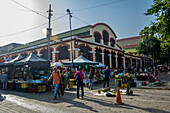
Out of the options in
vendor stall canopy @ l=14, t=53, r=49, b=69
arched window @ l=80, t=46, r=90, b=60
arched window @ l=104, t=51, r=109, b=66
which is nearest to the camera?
vendor stall canopy @ l=14, t=53, r=49, b=69

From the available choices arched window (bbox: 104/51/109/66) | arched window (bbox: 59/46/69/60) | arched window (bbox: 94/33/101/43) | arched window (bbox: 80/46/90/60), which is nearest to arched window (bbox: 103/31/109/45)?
arched window (bbox: 104/51/109/66)

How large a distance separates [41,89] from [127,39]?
5682cm

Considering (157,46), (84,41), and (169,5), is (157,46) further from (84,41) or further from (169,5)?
(169,5)

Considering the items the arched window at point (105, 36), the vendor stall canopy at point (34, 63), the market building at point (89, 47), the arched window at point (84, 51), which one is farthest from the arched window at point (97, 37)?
the vendor stall canopy at point (34, 63)

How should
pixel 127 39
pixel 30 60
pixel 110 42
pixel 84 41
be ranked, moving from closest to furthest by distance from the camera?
pixel 30 60, pixel 84 41, pixel 110 42, pixel 127 39

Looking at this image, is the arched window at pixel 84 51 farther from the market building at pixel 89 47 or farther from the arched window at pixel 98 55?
the arched window at pixel 98 55

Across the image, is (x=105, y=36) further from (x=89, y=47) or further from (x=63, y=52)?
(x=63, y=52)

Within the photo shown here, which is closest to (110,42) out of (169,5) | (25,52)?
(25,52)

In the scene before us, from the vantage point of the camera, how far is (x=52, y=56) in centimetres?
2550

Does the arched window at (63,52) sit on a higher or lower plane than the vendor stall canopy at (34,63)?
higher

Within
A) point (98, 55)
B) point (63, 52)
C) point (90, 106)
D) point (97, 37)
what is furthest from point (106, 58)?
point (90, 106)

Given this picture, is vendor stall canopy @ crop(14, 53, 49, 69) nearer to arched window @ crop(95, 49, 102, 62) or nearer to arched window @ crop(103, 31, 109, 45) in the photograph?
arched window @ crop(95, 49, 102, 62)

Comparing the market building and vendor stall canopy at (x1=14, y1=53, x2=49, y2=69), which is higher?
the market building

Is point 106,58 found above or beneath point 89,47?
beneath
